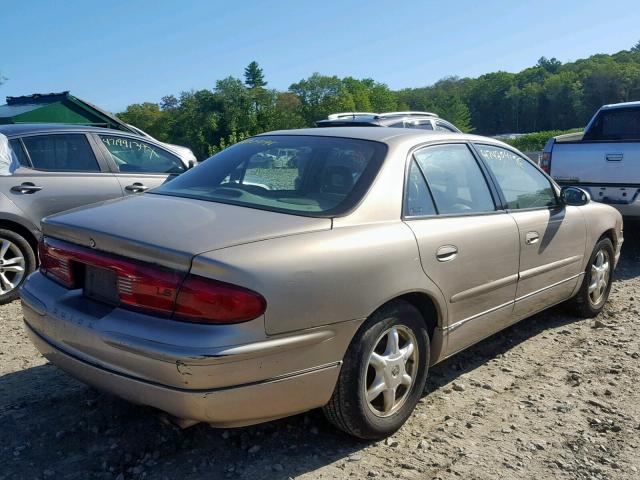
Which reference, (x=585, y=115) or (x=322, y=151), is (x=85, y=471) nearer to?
(x=322, y=151)

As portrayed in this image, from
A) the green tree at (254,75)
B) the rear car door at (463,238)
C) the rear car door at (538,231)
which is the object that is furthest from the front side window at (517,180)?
the green tree at (254,75)

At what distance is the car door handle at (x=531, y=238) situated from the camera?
399 centimetres

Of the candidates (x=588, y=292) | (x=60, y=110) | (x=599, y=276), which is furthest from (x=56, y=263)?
(x=60, y=110)

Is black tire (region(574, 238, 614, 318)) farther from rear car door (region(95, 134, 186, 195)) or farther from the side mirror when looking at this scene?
rear car door (region(95, 134, 186, 195))

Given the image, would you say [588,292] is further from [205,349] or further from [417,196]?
[205,349]

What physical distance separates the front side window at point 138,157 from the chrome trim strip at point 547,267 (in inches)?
162

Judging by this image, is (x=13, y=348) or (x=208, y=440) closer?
(x=208, y=440)

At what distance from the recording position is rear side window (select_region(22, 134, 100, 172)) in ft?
18.7

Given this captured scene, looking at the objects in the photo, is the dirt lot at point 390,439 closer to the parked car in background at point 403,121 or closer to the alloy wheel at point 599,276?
the alloy wheel at point 599,276

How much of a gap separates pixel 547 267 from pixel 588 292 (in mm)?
1044

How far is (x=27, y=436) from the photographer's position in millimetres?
3031

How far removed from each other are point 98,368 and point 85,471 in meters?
Result: 0.52

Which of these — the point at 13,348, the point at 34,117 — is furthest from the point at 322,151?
the point at 34,117

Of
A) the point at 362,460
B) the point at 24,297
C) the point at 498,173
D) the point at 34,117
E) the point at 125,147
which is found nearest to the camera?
the point at 362,460
